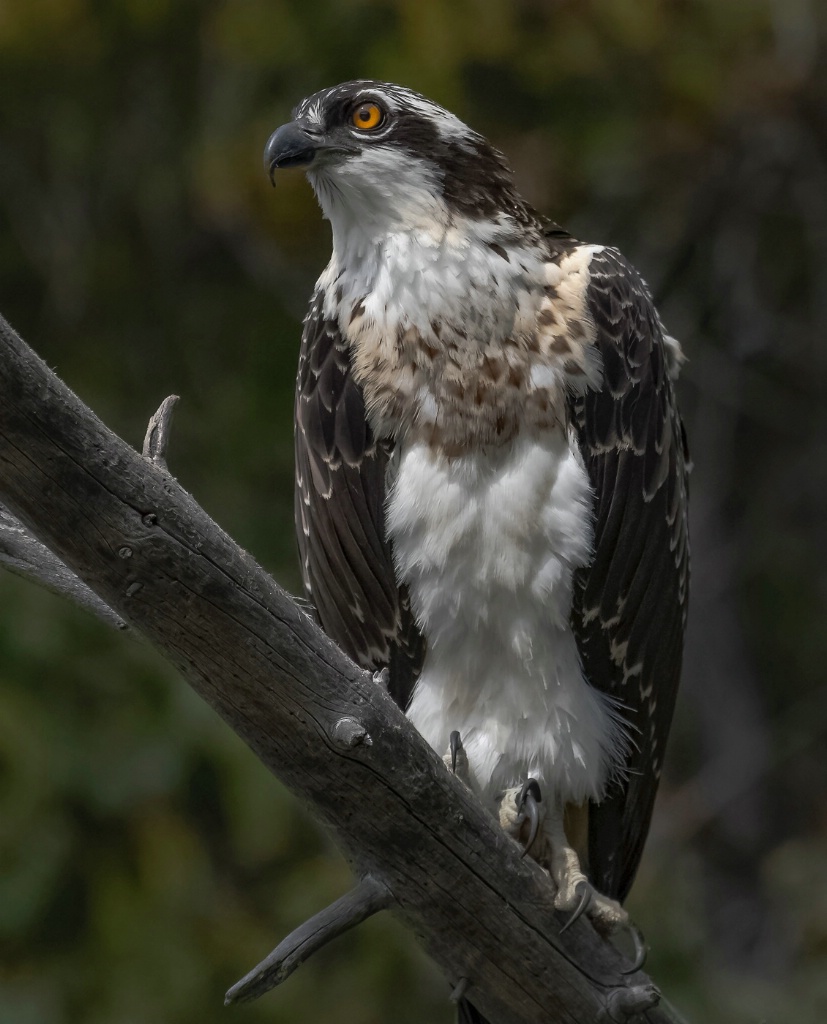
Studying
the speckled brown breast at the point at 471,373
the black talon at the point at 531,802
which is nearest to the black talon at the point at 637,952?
the black talon at the point at 531,802

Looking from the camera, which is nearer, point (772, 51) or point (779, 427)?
point (772, 51)

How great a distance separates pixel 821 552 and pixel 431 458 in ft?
15.4

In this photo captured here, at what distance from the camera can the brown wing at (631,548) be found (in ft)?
10.8

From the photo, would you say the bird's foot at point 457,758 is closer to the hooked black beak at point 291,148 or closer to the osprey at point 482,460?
the osprey at point 482,460

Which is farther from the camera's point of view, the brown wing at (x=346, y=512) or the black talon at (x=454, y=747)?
the brown wing at (x=346, y=512)

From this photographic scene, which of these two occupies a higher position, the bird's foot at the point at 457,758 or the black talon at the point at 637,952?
the bird's foot at the point at 457,758

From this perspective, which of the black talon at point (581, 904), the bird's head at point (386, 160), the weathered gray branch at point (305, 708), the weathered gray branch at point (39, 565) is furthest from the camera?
the bird's head at point (386, 160)

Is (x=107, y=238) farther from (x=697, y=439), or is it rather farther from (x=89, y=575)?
(x=89, y=575)

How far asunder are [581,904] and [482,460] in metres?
1.06

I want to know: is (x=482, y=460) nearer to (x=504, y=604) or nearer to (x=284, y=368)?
(x=504, y=604)

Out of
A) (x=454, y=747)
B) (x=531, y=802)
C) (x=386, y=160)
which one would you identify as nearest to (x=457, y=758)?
(x=454, y=747)

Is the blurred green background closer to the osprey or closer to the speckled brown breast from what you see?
the osprey

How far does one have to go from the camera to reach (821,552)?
735cm

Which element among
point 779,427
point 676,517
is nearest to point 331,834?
point 676,517
